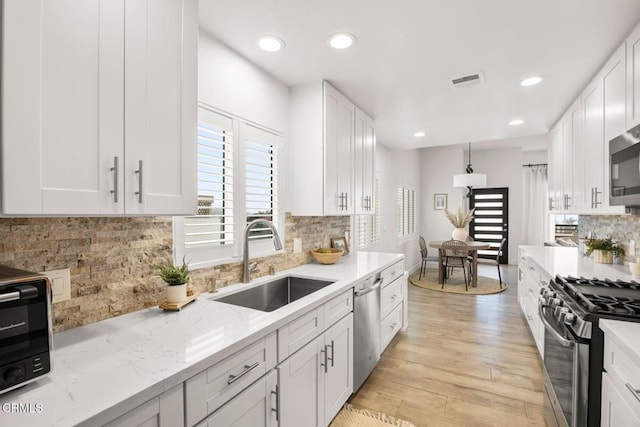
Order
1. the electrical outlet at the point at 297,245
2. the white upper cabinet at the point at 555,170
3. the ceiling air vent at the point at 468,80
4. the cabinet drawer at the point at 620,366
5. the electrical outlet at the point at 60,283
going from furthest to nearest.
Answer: the white upper cabinet at the point at 555,170 < the electrical outlet at the point at 297,245 < the ceiling air vent at the point at 468,80 < the electrical outlet at the point at 60,283 < the cabinet drawer at the point at 620,366

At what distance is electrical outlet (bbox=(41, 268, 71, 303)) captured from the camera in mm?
1241

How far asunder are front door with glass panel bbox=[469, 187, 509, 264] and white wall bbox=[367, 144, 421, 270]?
6.32 feet

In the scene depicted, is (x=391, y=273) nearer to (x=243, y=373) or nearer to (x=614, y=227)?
(x=243, y=373)

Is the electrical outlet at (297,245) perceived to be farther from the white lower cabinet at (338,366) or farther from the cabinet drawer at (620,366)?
the cabinet drawer at (620,366)

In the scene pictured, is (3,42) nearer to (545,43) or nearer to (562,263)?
(545,43)

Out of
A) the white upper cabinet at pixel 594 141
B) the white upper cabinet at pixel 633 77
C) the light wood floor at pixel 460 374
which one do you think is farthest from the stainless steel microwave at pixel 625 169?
the light wood floor at pixel 460 374

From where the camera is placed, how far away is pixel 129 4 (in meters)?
1.17

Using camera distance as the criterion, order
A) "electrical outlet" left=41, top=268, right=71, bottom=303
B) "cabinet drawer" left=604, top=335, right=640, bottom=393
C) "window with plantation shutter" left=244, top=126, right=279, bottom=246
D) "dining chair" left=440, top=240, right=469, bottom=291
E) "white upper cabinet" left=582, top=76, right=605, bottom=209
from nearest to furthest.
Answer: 1. "cabinet drawer" left=604, top=335, right=640, bottom=393
2. "electrical outlet" left=41, top=268, right=71, bottom=303
3. "window with plantation shutter" left=244, top=126, right=279, bottom=246
4. "white upper cabinet" left=582, top=76, right=605, bottom=209
5. "dining chair" left=440, top=240, right=469, bottom=291

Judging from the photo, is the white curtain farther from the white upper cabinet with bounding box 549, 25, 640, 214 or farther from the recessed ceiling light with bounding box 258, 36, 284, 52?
the recessed ceiling light with bounding box 258, 36, 284, 52

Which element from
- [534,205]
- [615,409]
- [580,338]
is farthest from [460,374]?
[534,205]

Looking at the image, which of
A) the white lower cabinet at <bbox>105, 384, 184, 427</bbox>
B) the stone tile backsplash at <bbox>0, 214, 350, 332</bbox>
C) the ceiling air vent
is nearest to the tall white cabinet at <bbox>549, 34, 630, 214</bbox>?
the ceiling air vent

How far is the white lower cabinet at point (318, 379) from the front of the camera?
1.51 metres

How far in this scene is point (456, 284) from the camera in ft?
Result: 18.9

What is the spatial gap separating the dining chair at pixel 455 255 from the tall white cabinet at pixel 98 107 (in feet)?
16.3
